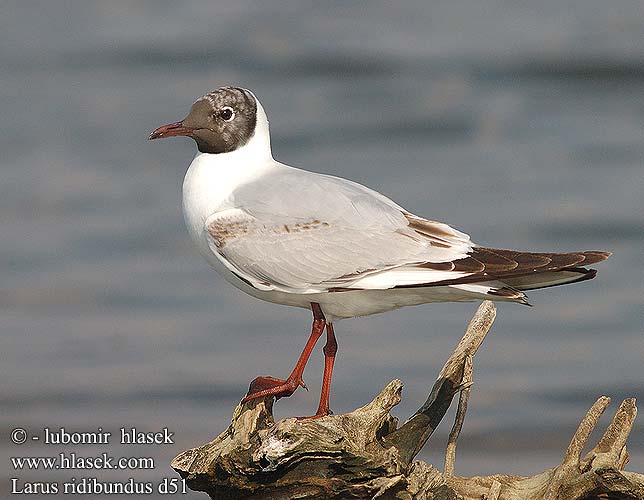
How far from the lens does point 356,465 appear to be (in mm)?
5895

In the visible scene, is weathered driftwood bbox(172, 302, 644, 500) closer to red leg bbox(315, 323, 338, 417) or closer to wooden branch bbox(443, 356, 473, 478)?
wooden branch bbox(443, 356, 473, 478)

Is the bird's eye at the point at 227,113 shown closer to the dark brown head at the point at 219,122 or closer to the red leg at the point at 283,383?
the dark brown head at the point at 219,122

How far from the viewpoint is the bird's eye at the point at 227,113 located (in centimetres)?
698

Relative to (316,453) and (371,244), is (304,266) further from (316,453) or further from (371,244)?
(316,453)

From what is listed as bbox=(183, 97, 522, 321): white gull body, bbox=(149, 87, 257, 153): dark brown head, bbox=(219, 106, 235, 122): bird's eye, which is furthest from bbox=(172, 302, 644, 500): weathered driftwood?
bbox=(219, 106, 235, 122): bird's eye

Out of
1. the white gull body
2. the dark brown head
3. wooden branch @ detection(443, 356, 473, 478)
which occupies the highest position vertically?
the dark brown head

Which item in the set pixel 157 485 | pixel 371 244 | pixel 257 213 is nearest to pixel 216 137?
pixel 257 213

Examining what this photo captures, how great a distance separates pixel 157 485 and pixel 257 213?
90.8 inches

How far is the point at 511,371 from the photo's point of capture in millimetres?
10156

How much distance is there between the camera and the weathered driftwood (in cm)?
583

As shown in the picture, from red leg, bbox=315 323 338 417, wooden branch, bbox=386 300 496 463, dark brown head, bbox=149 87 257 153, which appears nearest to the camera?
wooden branch, bbox=386 300 496 463

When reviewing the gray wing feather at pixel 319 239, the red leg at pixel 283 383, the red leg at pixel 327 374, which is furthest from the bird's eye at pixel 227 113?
the red leg at pixel 327 374

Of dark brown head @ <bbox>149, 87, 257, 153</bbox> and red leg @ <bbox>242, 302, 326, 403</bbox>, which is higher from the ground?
dark brown head @ <bbox>149, 87, 257, 153</bbox>

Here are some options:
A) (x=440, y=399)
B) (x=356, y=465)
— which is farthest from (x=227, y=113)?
(x=356, y=465)
